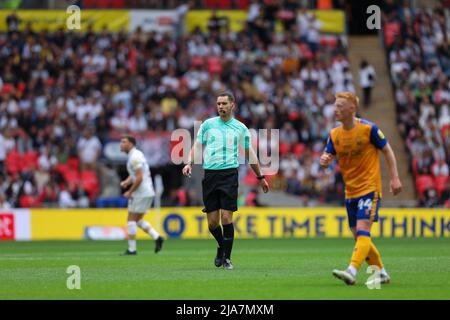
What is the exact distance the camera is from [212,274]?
15.1m

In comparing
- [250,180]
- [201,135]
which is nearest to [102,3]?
[250,180]

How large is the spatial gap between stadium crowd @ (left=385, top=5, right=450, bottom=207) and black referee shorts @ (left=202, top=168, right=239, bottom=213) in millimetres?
18676

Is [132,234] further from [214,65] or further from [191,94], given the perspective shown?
[214,65]

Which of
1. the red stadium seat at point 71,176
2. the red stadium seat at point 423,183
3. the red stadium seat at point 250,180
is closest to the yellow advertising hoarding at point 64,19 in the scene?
the red stadium seat at point 71,176

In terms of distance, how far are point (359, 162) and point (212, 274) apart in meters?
3.09

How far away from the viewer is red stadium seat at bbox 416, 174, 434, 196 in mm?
34794

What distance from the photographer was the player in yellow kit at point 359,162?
13016mm

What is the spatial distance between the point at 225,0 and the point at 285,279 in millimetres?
29310

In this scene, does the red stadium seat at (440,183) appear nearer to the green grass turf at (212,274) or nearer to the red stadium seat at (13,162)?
the green grass turf at (212,274)

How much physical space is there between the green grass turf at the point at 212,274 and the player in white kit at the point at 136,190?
468 millimetres

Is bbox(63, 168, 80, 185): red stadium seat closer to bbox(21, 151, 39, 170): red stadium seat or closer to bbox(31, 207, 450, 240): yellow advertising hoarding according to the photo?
bbox(21, 151, 39, 170): red stadium seat

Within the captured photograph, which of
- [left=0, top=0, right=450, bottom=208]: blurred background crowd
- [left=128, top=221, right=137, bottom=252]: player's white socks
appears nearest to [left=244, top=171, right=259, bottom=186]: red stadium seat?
[left=0, top=0, right=450, bottom=208]: blurred background crowd

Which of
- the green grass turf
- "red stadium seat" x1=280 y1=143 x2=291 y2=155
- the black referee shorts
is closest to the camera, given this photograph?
the green grass turf
